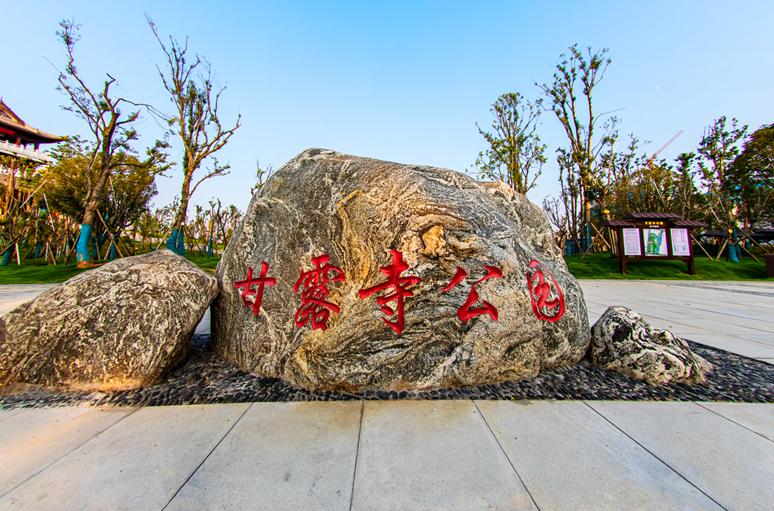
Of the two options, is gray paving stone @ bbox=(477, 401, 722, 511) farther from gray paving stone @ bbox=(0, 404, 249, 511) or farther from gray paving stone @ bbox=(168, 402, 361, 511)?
gray paving stone @ bbox=(0, 404, 249, 511)

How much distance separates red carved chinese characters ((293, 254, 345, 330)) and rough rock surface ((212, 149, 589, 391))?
6 centimetres

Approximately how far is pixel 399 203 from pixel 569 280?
2330mm

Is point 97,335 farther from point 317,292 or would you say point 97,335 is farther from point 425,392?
point 425,392

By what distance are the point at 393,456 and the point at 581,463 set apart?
1211 millimetres

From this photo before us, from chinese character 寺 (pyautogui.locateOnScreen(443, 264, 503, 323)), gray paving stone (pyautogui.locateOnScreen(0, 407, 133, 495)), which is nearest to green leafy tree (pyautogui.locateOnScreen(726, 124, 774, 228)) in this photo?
chinese character 寺 (pyautogui.locateOnScreen(443, 264, 503, 323))

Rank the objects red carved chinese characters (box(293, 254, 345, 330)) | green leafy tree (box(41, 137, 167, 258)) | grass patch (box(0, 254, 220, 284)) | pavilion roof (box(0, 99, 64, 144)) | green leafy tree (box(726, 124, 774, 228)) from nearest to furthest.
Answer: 1. red carved chinese characters (box(293, 254, 345, 330))
2. grass patch (box(0, 254, 220, 284))
3. green leafy tree (box(41, 137, 167, 258))
4. green leafy tree (box(726, 124, 774, 228))
5. pavilion roof (box(0, 99, 64, 144))

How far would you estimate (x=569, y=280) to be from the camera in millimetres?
3898

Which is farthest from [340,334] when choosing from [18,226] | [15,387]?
[18,226]

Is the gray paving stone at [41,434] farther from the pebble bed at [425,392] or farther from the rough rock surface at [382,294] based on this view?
the rough rock surface at [382,294]

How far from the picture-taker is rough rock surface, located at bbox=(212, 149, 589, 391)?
3068 millimetres

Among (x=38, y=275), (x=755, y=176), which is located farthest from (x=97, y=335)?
(x=755, y=176)

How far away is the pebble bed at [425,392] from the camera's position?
2.98 metres

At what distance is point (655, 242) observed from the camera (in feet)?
50.2

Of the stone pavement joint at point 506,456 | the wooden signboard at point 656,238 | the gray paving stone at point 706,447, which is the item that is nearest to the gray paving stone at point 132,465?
the stone pavement joint at point 506,456
